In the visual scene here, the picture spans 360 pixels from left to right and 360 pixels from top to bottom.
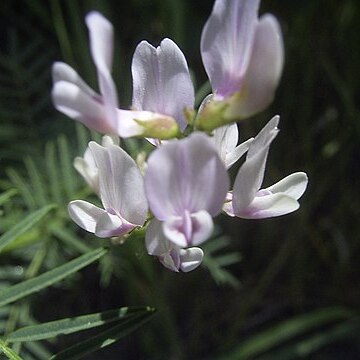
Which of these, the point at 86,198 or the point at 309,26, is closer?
the point at 86,198

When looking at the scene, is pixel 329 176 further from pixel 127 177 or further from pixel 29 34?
pixel 127 177

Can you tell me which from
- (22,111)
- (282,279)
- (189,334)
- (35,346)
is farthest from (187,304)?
(35,346)

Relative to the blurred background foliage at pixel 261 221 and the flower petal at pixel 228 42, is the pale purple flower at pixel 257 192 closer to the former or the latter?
the flower petal at pixel 228 42

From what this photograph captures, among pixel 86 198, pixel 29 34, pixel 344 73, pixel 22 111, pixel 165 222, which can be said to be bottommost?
→ pixel 165 222

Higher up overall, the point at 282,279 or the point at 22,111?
the point at 22,111

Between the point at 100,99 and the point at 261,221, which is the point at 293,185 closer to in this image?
the point at 100,99

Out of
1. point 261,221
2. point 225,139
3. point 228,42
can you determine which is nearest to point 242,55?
point 228,42

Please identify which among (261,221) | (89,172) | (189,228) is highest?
(261,221)
